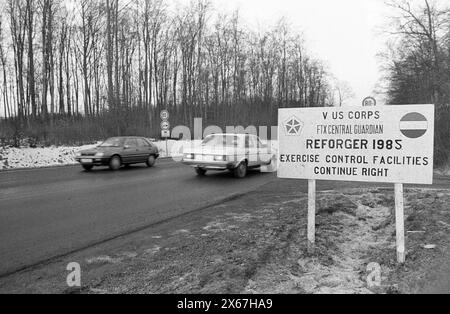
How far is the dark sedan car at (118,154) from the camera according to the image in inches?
664

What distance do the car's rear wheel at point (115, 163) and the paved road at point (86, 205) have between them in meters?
2.51

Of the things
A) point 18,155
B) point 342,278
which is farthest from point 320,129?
point 18,155

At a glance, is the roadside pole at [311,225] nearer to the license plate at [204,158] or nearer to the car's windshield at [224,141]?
the license plate at [204,158]

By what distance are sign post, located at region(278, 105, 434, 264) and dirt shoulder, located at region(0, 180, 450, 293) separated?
44cm

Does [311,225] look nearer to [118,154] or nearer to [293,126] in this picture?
[293,126]

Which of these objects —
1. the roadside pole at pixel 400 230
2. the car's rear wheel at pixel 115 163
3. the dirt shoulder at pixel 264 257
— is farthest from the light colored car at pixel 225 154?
the roadside pole at pixel 400 230

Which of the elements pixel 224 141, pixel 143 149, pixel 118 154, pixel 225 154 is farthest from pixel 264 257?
pixel 143 149

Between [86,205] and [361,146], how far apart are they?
21.0 ft

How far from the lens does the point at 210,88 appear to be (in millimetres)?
50000

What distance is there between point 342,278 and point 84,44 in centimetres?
4342

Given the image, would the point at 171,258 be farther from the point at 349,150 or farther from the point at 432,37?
the point at 432,37

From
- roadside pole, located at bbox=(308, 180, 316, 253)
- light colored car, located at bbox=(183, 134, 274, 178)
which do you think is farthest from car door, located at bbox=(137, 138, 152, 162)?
roadside pole, located at bbox=(308, 180, 316, 253)

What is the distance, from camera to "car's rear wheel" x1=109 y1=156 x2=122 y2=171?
1714cm

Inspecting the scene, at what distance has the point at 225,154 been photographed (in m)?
13.8
